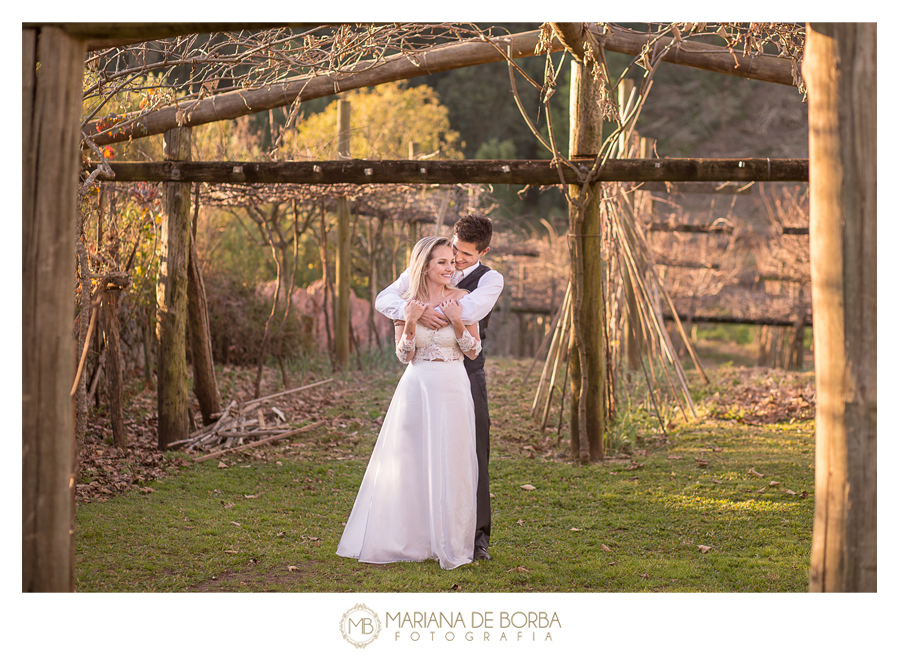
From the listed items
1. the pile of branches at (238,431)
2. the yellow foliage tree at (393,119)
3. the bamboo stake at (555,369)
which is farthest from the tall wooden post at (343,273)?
the yellow foliage tree at (393,119)

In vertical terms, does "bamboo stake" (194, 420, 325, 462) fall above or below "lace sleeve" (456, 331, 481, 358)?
below

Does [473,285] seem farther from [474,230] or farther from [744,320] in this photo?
[744,320]

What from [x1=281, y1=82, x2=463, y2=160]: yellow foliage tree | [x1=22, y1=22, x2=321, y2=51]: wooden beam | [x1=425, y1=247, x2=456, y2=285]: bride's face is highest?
[x1=281, y1=82, x2=463, y2=160]: yellow foliage tree

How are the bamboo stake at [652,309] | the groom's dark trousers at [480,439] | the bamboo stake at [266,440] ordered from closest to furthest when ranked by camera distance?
1. the groom's dark trousers at [480,439]
2. the bamboo stake at [266,440]
3. the bamboo stake at [652,309]

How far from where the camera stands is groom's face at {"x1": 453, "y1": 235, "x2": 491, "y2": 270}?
357 cm

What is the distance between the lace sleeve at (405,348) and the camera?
3412mm

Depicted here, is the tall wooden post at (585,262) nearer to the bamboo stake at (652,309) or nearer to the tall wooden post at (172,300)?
the bamboo stake at (652,309)

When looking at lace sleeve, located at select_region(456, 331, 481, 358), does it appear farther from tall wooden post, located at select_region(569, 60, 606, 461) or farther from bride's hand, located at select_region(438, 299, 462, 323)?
tall wooden post, located at select_region(569, 60, 606, 461)

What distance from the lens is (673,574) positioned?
3.33 m

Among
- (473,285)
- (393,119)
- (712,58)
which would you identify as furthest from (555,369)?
(393,119)

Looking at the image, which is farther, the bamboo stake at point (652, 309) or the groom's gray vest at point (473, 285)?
the bamboo stake at point (652, 309)
